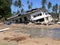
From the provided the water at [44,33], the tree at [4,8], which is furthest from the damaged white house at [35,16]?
the water at [44,33]

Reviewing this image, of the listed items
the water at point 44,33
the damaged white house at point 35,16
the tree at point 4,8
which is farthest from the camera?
the tree at point 4,8

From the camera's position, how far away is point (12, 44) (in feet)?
54.3

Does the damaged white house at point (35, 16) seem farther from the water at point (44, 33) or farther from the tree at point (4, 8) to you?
the water at point (44, 33)

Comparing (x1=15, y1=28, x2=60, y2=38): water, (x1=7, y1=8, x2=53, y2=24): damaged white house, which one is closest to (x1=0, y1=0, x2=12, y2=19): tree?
(x1=7, y1=8, x2=53, y2=24): damaged white house

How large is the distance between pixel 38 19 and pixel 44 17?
1.57 m

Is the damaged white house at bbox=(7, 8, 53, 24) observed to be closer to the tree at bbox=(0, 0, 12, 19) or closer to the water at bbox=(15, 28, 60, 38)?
the tree at bbox=(0, 0, 12, 19)

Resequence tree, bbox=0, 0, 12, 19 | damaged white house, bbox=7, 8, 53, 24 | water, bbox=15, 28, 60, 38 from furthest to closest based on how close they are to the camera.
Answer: tree, bbox=0, 0, 12, 19 → damaged white house, bbox=7, 8, 53, 24 → water, bbox=15, 28, 60, 38

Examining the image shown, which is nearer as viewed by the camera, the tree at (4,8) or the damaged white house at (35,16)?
the damaged white house at (35,16)

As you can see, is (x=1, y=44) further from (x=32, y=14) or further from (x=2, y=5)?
(x=2, y=5)

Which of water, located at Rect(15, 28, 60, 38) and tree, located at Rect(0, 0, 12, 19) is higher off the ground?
tree, located at Rect(0, 0, 12, 19)

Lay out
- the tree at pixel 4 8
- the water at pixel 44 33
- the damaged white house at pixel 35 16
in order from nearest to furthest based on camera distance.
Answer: the water at pixel 44 33 < the damaged white house at pixel 35 16 < the tree at pixel 4 8

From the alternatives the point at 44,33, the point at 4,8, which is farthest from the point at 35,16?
the point at 44,33

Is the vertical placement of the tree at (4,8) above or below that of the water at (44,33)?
above

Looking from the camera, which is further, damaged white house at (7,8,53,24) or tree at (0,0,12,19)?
tree at (0,0,12,19)
